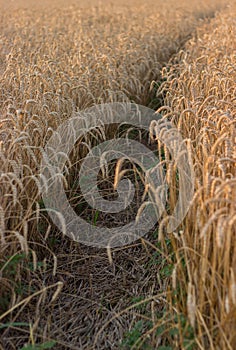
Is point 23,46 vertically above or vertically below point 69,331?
above

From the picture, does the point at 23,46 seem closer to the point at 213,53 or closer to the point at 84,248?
the point at 213,53

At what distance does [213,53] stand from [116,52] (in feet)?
3.62

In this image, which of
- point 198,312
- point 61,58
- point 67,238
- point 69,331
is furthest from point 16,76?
point 198,312

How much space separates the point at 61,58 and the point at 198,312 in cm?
354

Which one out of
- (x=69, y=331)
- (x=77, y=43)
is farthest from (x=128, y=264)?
(x=77, y=43)

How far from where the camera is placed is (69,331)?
7.63 feet

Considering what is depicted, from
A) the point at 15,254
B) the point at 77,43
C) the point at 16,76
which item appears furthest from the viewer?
the point at 77,43

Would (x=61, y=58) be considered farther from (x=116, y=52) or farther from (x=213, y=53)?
(x=213, y=53)

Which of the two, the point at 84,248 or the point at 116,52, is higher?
the point at 116,52

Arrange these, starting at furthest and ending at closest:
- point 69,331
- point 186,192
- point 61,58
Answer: point 61,58, point 186,192, point 69,331

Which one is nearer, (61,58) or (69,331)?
(69,331)

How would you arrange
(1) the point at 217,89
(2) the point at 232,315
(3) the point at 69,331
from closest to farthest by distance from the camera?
(2) the point at 232,315 → (3) the point at 69,331 → (1) the point at 217,89

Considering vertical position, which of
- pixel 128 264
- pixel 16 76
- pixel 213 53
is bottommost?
pixel 128 264

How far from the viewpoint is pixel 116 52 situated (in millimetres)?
5305
